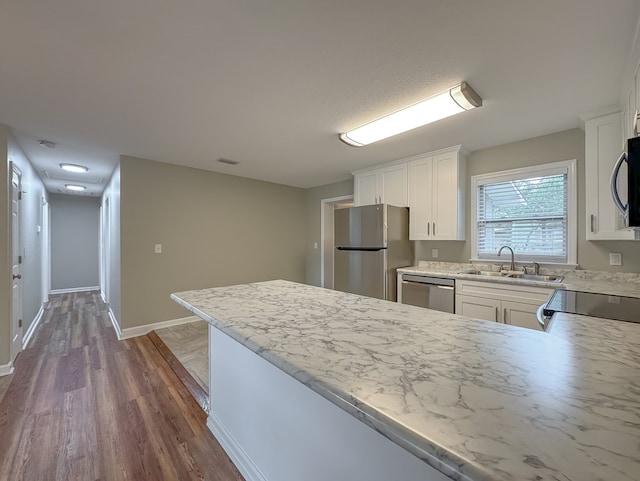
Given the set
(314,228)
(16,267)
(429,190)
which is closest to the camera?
(16,267)

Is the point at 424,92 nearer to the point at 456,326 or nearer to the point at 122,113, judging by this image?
the point at 456,326

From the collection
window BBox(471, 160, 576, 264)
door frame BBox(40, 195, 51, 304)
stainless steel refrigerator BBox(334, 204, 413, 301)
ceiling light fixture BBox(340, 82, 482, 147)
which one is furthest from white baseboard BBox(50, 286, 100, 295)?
window BBox(471, 160, 576, 264)

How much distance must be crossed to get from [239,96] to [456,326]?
2.08 m

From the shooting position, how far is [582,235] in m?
2.60

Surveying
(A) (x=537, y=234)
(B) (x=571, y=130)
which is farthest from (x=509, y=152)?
(A) (x=537, y=234)

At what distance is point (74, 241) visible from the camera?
639 centimetres

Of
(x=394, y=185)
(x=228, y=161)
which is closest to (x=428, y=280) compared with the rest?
(x=394, y=185)

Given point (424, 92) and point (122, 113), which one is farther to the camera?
point (122, 113)

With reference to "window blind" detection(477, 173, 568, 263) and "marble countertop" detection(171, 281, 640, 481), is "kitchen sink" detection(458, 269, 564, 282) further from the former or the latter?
"marble countertop" detection(171, 281, 640, 481)

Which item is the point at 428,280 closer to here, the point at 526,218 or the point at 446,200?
the point at 446,200

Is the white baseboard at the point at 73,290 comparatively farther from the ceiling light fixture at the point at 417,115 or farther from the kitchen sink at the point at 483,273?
the kitchen sink at the point at 483,273

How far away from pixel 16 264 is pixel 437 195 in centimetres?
469

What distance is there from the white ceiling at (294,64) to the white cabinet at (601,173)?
0.65ft

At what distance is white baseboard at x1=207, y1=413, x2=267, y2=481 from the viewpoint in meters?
1.35
